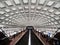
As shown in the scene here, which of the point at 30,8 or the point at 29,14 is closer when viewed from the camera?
the point at 30,8

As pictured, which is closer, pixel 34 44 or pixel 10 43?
pixel 10 43

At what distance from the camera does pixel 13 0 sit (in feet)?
42.2

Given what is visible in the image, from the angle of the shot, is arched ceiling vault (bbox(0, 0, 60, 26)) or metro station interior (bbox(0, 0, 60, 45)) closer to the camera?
metro station interior (bbox(0, 0, 60, 45))

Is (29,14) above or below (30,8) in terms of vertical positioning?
below

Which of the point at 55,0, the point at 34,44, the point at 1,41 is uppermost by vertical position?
the point at 55,0

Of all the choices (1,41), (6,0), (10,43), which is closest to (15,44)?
(10,43)

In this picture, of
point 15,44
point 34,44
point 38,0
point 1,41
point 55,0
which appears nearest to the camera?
point 1,41

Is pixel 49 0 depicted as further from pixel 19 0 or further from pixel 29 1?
pixel 19 0

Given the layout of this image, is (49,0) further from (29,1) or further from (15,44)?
(15,44)

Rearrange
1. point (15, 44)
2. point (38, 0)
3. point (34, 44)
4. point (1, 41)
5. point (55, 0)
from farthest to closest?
point (38, 0), point (55, 0), point (34, 44), point (15, 44), point (1, 41)

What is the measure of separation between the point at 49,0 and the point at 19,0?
3399mm

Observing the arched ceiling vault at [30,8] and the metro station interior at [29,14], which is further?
the arched ceiling vault at [30,8]

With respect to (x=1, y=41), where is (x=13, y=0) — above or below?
above

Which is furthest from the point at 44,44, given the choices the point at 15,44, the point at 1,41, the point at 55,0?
the point at 55,0
